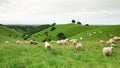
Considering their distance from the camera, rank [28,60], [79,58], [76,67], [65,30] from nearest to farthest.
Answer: [76,67] < [28,60] < [79,58] < [65,30]

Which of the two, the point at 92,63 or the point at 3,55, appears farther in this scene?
the point at 3,55

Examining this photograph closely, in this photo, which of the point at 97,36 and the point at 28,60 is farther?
the point at 97,36

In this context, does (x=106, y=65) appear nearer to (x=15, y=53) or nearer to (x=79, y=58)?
(x=79, y=58)

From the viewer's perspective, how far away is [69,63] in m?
16.8

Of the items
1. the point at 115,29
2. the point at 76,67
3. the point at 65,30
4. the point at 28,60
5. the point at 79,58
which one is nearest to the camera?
the point at 76,67

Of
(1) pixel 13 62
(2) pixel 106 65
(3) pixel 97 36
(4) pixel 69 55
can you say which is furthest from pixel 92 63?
(3) pixel 97 36

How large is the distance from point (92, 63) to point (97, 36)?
41.7 metres

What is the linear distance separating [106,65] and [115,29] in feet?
179

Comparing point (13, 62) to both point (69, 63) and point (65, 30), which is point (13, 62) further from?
point (65, 30)

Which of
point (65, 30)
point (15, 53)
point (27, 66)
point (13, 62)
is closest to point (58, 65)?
point (27, 66)

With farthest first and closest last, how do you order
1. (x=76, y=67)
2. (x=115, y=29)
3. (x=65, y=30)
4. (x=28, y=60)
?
(x=65, y=30) < (x=115, y=29) < (x=28, y=60) < (x=76, y=67)

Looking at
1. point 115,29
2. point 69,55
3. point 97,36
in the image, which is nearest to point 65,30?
point 115,29

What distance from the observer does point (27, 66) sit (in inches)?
631

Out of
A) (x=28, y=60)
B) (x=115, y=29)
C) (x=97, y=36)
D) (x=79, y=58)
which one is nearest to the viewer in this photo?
(x=28, y=60)
